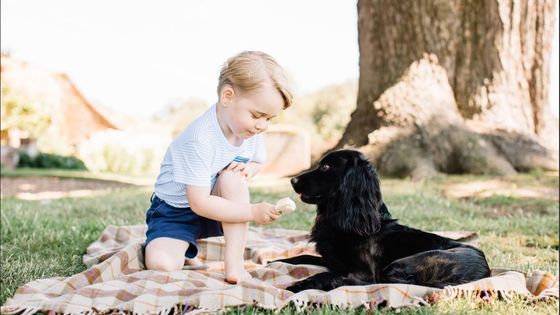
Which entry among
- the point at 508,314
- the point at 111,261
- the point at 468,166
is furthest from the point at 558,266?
the point at 468,166

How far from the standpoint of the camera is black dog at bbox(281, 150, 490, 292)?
2.94 m

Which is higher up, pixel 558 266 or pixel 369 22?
pixel 369 22

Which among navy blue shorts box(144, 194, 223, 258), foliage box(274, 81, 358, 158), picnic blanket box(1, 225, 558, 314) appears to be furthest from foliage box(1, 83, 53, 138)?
picnic blanket box(1, 225, 558, 314)

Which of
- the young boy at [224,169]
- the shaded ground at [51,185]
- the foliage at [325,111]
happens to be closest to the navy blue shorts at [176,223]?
the young boy at [224,169]

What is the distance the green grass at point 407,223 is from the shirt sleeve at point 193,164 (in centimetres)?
77

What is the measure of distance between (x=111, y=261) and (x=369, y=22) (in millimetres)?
6509

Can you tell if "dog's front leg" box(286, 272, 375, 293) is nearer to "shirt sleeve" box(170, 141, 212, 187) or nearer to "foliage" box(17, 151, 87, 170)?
"shirt sleeve" box(170, 141, 212, 187)

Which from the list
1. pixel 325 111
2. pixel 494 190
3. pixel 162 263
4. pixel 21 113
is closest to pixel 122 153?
pixel 21 113

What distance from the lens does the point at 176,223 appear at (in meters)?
3.39

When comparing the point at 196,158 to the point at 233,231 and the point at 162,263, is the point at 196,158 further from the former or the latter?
the point at 162,263

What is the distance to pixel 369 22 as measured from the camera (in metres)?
8.77

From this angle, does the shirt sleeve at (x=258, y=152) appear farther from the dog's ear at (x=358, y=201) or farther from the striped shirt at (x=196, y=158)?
the dog's ear at (x=358, y=201)

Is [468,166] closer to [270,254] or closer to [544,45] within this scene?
[544,45]

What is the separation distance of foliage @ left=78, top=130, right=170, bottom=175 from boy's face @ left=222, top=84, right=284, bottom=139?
707 inches
